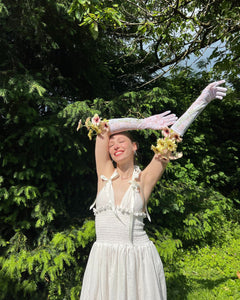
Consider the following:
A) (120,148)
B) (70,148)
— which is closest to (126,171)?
(120,148)

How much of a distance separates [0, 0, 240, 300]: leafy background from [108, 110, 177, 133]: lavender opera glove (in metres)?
0.52

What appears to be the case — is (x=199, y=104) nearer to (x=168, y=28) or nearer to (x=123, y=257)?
(x=123, y=257)

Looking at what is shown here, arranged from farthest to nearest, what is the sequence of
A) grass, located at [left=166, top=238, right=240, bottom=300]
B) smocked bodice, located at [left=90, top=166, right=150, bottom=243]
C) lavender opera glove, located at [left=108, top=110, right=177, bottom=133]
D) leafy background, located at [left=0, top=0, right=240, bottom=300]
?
grass, located at [left=166, top=238, right=240, bottom=300]
leafy background, located at [left=0, top=0, right=240, bottom=300]
lavender opera glove, located at [left=108, top=110, right=177, bottom=133]
smocked bodice, located at [left=90, top=166, right=150, bottom=243]

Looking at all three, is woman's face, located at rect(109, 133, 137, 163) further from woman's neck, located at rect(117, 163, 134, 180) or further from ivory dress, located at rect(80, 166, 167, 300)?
ivory dress, located at rect(80, 166, 167, 300)

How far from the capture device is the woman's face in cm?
213

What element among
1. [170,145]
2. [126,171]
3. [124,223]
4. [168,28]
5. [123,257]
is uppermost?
[168,28]

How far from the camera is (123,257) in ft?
6.07

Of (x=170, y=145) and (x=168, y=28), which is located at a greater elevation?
(x=168, y=28)

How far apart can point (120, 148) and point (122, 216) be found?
1.81 feet

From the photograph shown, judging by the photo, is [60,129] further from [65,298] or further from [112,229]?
[65,298]

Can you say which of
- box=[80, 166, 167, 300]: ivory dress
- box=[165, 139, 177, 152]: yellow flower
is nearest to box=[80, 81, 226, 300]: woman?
box=[80, 166, 167, 300]: ivory dress

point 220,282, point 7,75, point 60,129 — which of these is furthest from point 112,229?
point 220,282

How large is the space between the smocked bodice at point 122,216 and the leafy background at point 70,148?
0.66 m

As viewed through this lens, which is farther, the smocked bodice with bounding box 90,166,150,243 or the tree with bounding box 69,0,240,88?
the tree with bounding box 69,0,240,88
